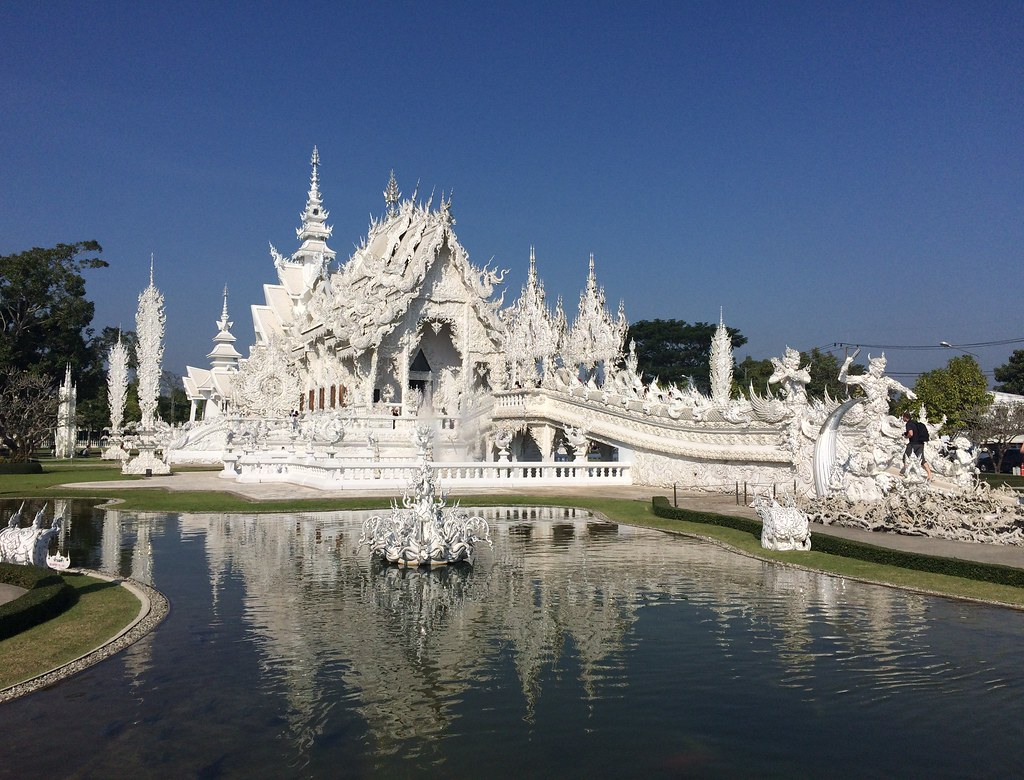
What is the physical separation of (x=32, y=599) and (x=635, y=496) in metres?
16.4

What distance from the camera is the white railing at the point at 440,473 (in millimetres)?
23641

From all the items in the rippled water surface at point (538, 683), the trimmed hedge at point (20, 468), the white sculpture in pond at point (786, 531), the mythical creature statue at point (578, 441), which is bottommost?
the rippled water surface at point (538, 683)

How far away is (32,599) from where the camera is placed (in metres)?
8.52

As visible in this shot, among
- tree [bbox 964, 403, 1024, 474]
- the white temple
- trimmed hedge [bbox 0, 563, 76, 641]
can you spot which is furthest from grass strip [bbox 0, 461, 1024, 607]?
tree [bbox 964, 403, 1024, 474]

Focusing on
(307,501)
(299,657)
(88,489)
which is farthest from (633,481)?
(299,657)

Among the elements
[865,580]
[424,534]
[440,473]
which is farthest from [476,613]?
[440,473]

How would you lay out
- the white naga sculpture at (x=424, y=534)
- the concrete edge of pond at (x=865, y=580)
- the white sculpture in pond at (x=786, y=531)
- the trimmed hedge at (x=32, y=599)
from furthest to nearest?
the white sculpture in pond at (x=786, y=531)
the white naga sculpture at (x=424, y=534)
the concrete edge of pond at (x=865, y=580)
the trimmed hedge at (x=32, y=599)

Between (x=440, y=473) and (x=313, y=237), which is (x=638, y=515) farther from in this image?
(x=313, y=237)

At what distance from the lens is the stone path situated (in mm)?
12250

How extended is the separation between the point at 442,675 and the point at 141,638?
326 centimetres

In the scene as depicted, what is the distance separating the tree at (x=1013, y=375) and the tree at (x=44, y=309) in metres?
62.2

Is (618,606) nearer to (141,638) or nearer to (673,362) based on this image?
(141,638)

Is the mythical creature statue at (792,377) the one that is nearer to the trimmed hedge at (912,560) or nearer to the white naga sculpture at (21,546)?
the trimmed hedge at (912,560)

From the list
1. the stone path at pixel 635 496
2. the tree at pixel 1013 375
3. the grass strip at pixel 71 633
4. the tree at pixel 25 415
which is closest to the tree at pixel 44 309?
the tree at pixel 25 415
